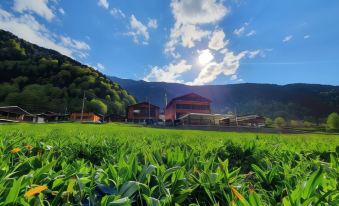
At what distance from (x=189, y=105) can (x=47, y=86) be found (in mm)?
56237

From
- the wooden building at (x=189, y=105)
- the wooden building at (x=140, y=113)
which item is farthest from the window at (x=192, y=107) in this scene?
the wooden building at (x=140, y=113)

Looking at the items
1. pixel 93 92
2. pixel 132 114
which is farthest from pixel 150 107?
pixel 93 92

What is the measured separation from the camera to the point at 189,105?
76.5 m

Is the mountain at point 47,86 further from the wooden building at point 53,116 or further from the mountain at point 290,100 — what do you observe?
the mountain at point 290,100

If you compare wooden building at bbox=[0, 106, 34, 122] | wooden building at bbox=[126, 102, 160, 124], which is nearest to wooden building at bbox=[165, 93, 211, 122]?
wooden building at bbox=[126, 102, 160, 124]

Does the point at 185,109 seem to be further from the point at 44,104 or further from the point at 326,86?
the point at 326,86

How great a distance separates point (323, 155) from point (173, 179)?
3715 millimetres

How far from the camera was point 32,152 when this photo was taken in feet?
11.1

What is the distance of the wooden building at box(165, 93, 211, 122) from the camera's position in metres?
75.2

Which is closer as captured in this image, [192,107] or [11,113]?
[11,113]

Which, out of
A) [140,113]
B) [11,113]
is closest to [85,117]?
[140,113]

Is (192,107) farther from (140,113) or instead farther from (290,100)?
(290,100)

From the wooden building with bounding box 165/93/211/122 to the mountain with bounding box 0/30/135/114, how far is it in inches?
1365

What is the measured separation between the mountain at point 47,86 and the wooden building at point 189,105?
3466cm
